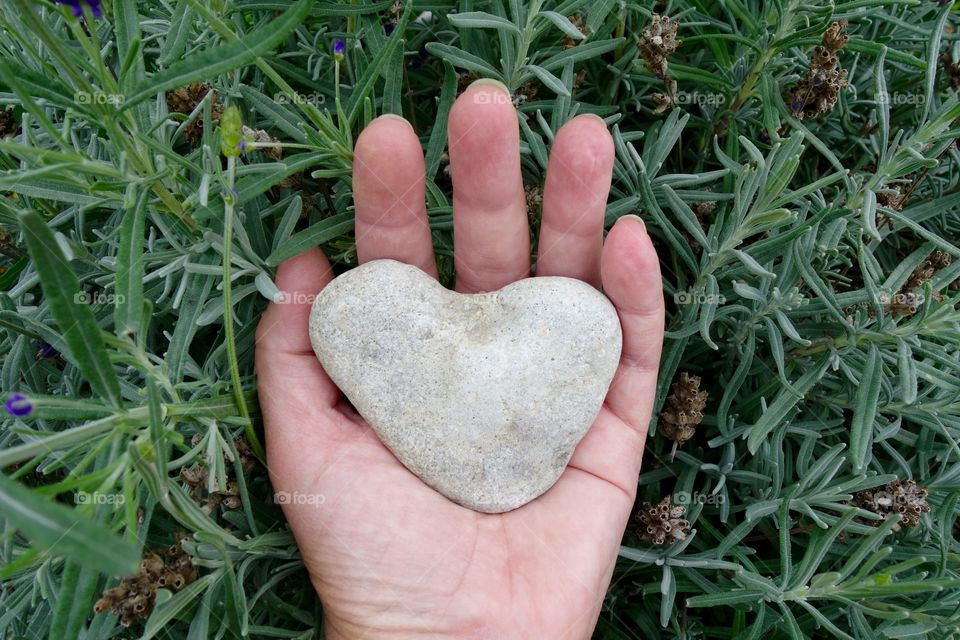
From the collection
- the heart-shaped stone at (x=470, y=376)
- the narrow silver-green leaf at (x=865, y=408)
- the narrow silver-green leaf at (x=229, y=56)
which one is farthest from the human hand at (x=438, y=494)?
the narrow silver-green leaf at (x=865, y=408)

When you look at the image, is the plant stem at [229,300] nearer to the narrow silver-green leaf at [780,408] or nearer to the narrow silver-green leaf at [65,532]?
the narrow silver-green leaf at [65,532]

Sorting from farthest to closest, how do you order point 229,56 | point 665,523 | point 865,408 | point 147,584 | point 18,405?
point 665,523 < point 865,408 < point 147,584 < point 229,56 < point 18,405

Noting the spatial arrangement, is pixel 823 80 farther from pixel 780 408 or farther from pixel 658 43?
pixel 780 408

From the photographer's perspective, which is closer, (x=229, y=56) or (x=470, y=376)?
(x=229, y=56)

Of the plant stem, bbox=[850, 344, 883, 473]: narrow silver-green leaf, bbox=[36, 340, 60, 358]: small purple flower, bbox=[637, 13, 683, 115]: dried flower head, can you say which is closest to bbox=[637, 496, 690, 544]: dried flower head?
bbox=[850, 344, 883, 473]: narrow silver-green leaf

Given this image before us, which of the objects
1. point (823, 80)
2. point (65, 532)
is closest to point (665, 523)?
point (823, 80)

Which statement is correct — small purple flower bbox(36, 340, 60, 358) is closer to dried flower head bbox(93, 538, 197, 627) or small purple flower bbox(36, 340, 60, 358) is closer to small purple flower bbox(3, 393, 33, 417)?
dried flower head bbox(93, 538, 197, 627)
